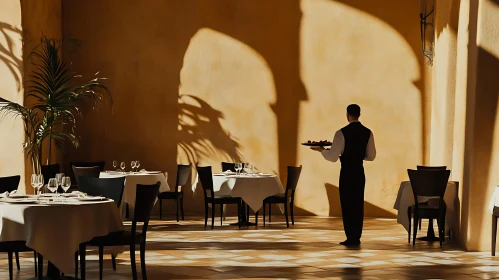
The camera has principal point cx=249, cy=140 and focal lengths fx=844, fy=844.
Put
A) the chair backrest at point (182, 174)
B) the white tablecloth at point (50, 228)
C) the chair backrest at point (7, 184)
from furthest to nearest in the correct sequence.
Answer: the chair backrest at point (182, 174) < the chair backrest at point (7, 184) < the white tablecloth at point (50, 228)

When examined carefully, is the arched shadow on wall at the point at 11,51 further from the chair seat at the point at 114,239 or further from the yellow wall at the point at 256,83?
the chair seat at the point at 114,239

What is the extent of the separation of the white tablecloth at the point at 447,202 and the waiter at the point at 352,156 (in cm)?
72

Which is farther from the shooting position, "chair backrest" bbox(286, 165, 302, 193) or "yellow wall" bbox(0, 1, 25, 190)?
"yellow wall" bbox(0, 1, 25, 190)

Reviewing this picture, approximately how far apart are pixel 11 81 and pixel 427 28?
5747 millimetres

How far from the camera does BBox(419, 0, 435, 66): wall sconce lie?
1167cm

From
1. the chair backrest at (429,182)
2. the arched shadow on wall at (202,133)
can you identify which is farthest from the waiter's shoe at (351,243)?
the arched shadow on wall at (202,133)

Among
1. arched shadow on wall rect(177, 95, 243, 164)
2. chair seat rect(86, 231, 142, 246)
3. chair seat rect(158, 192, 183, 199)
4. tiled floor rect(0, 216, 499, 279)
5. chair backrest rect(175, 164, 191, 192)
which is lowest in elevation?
tiled floor rect(0, 216, 499, 279)

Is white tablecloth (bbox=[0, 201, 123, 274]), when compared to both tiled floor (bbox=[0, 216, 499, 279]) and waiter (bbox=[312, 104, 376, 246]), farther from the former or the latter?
waiter (bbox=[312, 104, 376, 246])

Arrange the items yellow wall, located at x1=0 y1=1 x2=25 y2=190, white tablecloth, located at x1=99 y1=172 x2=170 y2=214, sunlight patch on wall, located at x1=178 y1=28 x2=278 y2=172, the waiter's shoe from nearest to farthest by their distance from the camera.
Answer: the waiter's shoe < white tablecloth, located at x1=99 y1=172 x2=170 y2=214 < yellow wall, located at x1=0 y1=1 x2=25 y2=190 < sunlight patch on wall, located at x1=178 y1=28 x2=278 y2=172

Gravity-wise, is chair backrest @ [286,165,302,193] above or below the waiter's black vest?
below

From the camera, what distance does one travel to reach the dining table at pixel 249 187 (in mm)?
10656

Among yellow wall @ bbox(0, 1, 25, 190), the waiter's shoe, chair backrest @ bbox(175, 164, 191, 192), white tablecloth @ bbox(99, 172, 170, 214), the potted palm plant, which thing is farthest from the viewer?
chair backrest @ bbox(175, 164, 191, 192)

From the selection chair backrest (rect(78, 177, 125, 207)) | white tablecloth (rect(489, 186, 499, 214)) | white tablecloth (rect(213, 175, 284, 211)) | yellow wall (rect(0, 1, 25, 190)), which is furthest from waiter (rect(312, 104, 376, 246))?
yellow wall (rect(0, 1, 25, 190))

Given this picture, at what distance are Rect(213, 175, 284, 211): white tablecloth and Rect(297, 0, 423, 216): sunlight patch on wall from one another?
1.95 m
